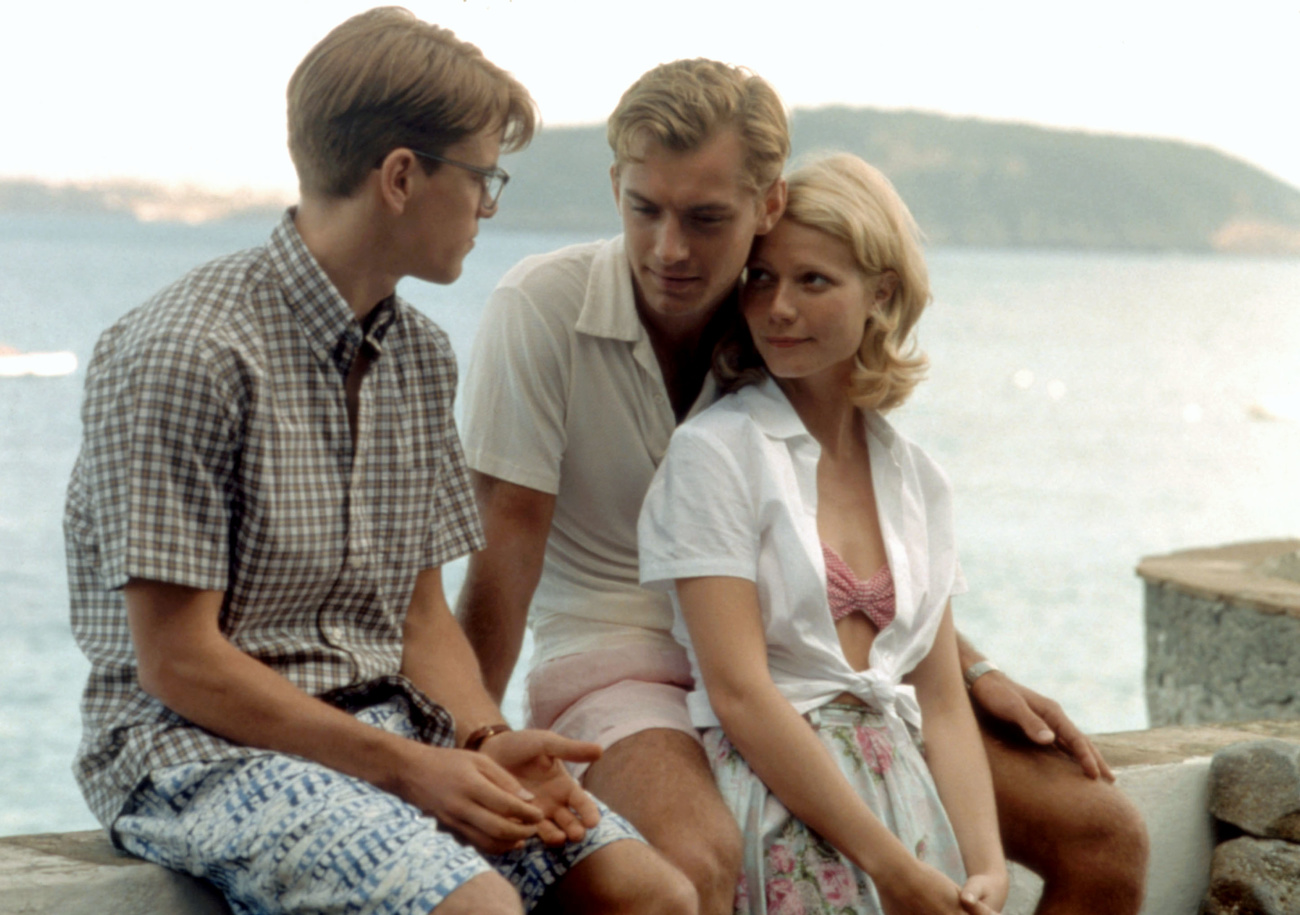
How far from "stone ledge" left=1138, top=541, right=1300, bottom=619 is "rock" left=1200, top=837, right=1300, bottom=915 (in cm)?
267

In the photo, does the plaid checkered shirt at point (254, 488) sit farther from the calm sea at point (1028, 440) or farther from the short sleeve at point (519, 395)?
the calm sea at point (1028, 440)

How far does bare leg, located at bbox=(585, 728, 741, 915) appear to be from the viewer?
1923mm

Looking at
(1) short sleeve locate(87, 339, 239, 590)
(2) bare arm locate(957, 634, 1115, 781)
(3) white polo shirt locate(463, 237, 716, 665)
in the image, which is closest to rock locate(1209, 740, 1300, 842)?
(2) bare arm locate(957, 634, 1115, 781)

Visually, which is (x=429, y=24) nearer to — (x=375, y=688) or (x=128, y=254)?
(x=375, y=688)

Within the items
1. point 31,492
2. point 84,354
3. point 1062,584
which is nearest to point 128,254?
point 84,354

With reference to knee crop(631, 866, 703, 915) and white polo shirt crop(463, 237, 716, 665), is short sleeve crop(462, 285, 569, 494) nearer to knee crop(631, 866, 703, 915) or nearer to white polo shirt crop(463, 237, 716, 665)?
white polo shirt crop(463, 237, 716, 665)

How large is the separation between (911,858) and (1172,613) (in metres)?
4.52

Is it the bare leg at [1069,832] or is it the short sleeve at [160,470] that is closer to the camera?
the short sleeve at [160,470]

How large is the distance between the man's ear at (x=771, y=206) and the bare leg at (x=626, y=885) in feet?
2.95

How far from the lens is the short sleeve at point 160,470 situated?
65.4 inches

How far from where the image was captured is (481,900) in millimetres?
1571

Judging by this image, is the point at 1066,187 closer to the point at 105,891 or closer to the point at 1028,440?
the point at 1028,440

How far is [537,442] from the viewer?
7.68 ft

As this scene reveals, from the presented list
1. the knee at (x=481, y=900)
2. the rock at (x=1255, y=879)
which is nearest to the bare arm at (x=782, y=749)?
the knee at (x=481, y=900)
